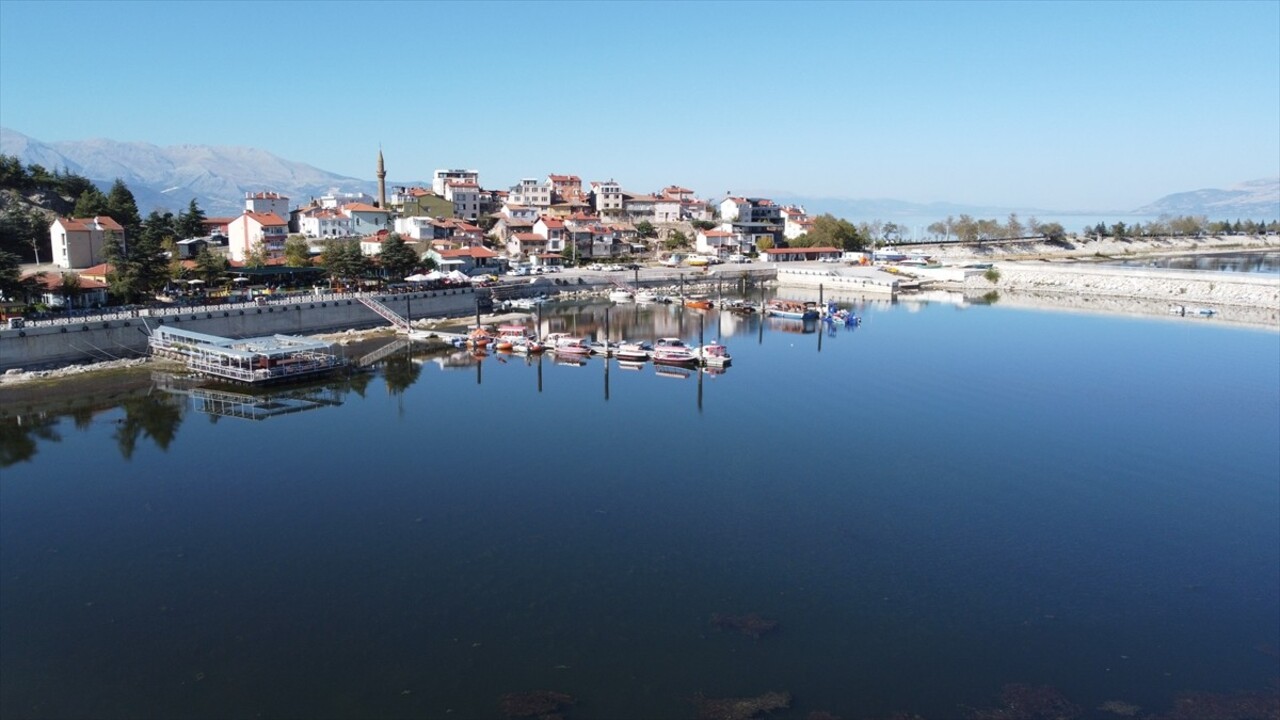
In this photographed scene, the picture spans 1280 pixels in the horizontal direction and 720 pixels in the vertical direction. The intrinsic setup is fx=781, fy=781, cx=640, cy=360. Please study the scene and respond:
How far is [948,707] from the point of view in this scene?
11.5 meters

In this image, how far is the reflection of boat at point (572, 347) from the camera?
37219mm

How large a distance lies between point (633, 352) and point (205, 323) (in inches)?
766

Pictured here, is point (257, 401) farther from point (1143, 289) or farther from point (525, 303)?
point (1143, 289)

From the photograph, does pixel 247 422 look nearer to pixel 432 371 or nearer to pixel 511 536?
pixel 432 371

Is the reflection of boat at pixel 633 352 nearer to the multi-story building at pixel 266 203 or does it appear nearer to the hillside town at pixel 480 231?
the hillside town at pixel 480 231

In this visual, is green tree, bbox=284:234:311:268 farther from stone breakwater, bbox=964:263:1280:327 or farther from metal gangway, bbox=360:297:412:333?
stone breakwater, bbox=964:263:1280:327

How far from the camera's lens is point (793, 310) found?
51.3 meters

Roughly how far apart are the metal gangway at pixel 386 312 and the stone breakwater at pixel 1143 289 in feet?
159

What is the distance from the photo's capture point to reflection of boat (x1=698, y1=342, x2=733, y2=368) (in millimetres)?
35000

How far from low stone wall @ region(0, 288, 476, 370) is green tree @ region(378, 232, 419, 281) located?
11.4ft

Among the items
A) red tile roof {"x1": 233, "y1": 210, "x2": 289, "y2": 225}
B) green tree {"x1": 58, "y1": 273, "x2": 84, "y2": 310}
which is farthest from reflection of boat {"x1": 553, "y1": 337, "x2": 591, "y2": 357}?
red tile roof {"x1": 233, "y1": 210, "x2": 289, "y2": 225}

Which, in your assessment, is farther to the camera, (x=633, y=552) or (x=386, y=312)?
(x=386, y=312)

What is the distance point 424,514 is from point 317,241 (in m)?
50.2

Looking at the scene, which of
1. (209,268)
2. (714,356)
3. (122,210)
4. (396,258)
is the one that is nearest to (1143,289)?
(714,356)
